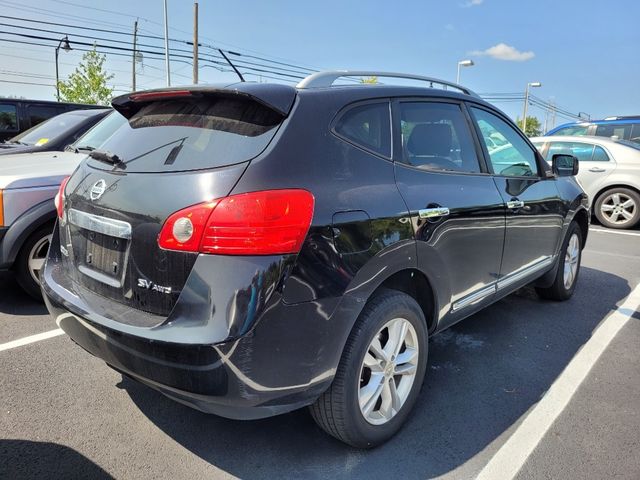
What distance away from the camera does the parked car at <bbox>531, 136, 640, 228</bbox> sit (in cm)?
923

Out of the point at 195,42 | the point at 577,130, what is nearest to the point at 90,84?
the point at 195,42

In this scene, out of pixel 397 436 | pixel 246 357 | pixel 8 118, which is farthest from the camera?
pixel 8 118

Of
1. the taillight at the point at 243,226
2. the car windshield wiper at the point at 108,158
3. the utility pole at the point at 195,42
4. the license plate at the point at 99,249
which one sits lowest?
the license plate at the point at 99,249

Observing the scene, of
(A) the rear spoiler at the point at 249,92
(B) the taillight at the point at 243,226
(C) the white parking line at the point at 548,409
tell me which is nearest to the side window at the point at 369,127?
(A) the rear spoiler at the point at 249,92

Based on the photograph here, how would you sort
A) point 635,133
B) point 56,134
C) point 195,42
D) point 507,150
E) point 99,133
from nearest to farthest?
point 507,150, point 99,133, point 56,134, point 635,133, point 195,42

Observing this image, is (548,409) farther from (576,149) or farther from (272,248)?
(576,149)

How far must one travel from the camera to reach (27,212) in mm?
3783

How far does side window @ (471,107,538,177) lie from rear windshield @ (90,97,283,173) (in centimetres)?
183

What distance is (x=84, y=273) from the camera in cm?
234

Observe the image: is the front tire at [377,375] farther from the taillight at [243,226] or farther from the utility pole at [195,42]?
the utility pole at [195,42]

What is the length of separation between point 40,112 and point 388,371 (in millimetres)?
9028

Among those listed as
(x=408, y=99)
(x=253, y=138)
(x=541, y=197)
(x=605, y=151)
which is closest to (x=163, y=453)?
(x=253, y=138)

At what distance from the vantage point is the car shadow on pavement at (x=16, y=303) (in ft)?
13.4

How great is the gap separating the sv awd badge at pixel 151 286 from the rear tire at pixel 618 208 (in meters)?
9.80
